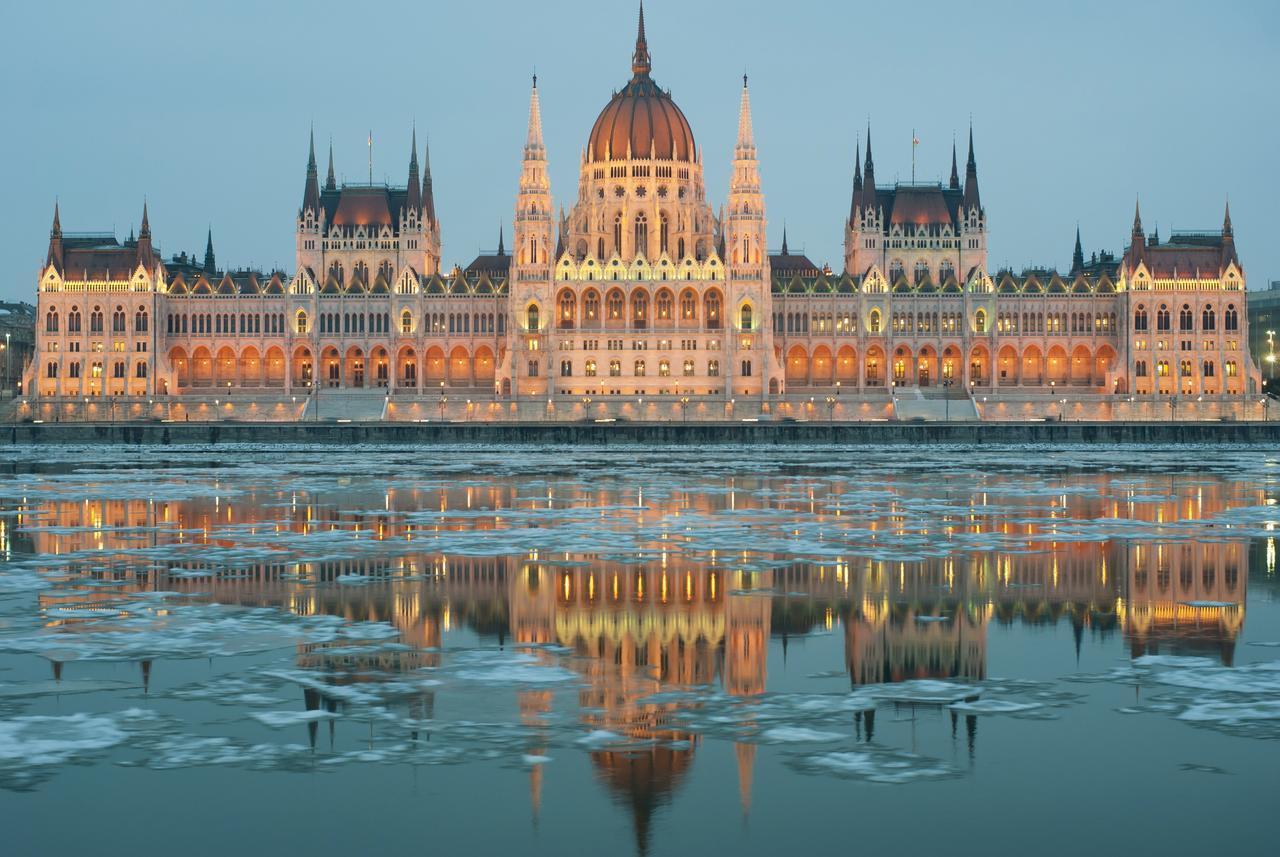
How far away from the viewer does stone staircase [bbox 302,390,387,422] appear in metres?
119

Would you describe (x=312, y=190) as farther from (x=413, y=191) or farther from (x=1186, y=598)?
(x=1186, y=598)

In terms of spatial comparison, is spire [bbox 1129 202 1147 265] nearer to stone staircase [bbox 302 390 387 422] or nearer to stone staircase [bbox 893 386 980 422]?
stone staircase [bbox 893 386 980 422]

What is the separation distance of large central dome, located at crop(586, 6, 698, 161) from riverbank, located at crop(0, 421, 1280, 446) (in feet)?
197

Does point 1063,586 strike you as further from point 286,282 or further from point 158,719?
point 286,282

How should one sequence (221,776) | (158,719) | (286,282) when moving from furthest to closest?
1. (286,282)
2. (158,719)
3. (221,776)

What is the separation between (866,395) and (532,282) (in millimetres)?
30443

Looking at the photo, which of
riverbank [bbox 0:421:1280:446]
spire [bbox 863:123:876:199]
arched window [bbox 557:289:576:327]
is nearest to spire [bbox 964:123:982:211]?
spire [bbox 863:123:876:199]

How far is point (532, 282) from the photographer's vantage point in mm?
134250

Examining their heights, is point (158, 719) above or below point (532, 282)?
below

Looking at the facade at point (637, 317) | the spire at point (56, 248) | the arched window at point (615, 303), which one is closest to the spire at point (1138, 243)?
the facade at point (637, 317)

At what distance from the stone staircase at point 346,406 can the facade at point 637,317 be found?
1515 millimetres

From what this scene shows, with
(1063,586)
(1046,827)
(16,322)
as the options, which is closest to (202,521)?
(1063,586)

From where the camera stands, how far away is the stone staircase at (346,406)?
119250 millimetres

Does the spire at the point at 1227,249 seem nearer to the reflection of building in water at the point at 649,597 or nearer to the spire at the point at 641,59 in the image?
the spire at the point at 641,59
